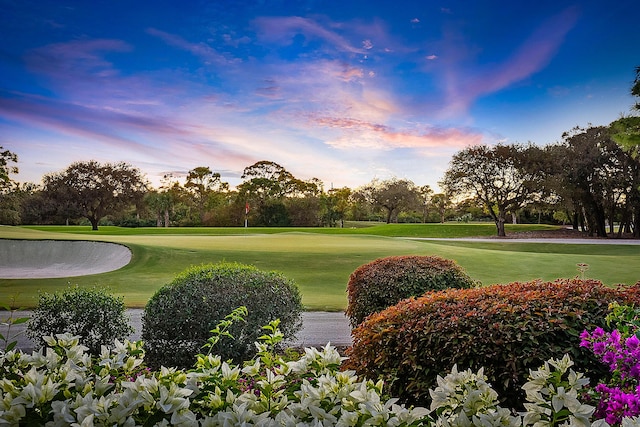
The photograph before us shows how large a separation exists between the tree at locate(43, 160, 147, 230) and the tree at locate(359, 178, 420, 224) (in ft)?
44.4

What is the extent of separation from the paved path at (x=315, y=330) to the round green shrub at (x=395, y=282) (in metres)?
0.66

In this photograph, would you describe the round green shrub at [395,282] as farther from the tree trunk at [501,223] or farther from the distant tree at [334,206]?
the tree trunk at [501,223]

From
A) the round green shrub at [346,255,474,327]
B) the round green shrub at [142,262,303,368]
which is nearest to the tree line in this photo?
the round green shrub at [142,262,303,368]

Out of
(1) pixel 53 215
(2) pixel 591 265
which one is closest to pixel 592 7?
(2) pixel 591 265

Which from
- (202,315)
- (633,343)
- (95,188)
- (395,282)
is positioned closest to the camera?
(633,343)

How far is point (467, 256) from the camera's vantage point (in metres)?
11.9

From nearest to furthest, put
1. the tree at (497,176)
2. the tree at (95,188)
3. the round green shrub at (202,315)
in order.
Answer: the round green shrub at (202,315)
the tree at (95,188)
the tree at (497,176)

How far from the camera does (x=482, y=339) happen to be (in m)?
2.19

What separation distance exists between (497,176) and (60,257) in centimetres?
1707

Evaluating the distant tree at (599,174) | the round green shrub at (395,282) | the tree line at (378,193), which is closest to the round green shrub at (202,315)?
the round green shrub at (395,282)

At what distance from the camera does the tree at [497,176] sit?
19.9 metres

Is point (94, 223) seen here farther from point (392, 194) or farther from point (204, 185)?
point (392, 194)

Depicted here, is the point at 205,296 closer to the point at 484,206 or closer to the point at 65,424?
the point at 65,424

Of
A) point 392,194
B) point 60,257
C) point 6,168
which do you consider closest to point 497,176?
point 392,194
